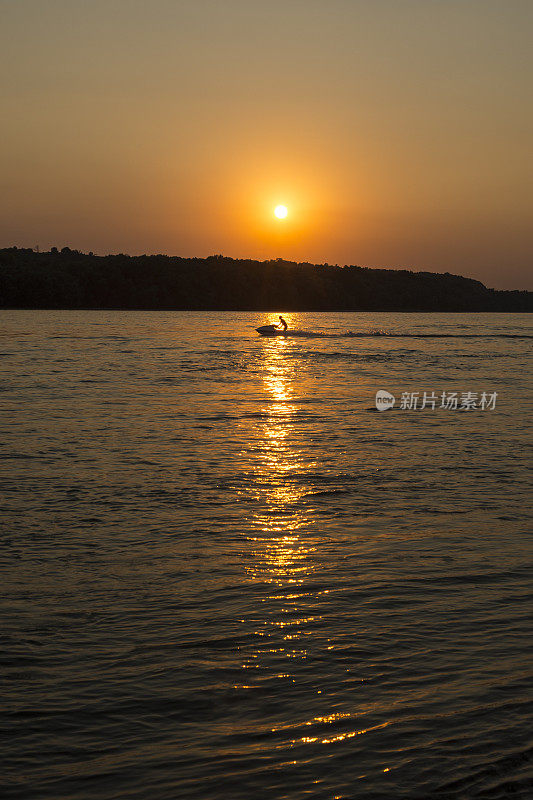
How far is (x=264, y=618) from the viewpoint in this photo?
28.9 feet

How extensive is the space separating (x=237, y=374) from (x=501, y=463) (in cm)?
3119

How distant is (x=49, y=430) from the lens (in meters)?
22.4

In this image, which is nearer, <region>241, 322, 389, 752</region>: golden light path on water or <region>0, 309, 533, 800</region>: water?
<region>0, 309, 533, 800</region>: water

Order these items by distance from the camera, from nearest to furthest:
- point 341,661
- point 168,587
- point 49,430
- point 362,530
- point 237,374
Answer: point 341,661 < point 168,587 < point 362,530 < point 49,430 < point 237,374

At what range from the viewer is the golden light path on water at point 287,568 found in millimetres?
6602

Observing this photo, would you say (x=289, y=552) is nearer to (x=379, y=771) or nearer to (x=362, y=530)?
(x=362, y=530)

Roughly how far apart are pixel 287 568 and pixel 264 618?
168 centimetres

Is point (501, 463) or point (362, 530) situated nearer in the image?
point (362, 530)

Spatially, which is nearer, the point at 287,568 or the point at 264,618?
the point at 264,618

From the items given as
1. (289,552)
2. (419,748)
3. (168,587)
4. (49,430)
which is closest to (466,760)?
(419,748)

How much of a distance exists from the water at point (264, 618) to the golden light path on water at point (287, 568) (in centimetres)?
3

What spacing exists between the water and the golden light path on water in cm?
3

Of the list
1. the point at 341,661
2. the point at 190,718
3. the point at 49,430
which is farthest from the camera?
the point at 49,430

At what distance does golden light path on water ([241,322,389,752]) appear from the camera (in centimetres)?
660
